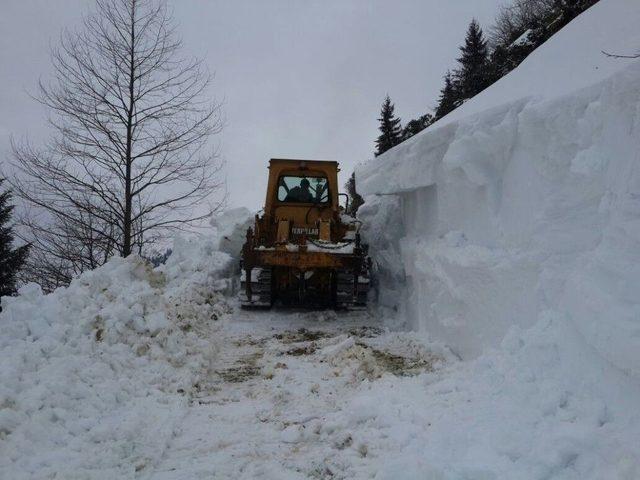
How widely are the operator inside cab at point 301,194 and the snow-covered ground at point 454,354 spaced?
3961 millimetres

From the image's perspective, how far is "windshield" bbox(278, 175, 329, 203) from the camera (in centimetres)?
1074

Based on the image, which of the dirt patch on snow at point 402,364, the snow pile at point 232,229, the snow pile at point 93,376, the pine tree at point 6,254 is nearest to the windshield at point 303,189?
the snow pile at point 232,229

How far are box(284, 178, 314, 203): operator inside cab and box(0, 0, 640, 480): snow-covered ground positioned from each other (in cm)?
396

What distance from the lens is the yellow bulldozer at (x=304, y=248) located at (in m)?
8.49

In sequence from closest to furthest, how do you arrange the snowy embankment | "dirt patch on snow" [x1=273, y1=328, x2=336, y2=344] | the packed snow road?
1. the snowy embankment
2. the packed snow road
3. "dirt patch on snow" [x1=273, y1=328, x2=336, y2=344]

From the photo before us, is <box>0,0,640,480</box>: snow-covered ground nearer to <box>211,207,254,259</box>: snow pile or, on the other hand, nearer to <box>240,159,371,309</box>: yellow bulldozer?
<box>240,159,371,309</box>: yellow bulldozer

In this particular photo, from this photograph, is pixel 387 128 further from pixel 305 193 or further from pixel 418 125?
pixel 305 193

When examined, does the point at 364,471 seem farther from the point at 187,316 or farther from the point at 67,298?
the point at 187,316

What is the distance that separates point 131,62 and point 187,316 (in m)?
6.92

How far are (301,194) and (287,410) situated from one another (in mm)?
6991

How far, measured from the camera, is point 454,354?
5738 mm

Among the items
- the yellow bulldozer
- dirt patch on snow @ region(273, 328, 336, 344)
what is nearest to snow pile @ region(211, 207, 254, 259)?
the yellow bulldozer

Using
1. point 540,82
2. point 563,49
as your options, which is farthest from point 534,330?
point 563,49

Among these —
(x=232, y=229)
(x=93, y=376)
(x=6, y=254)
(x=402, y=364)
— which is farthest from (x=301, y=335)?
(x=6, y=254)
